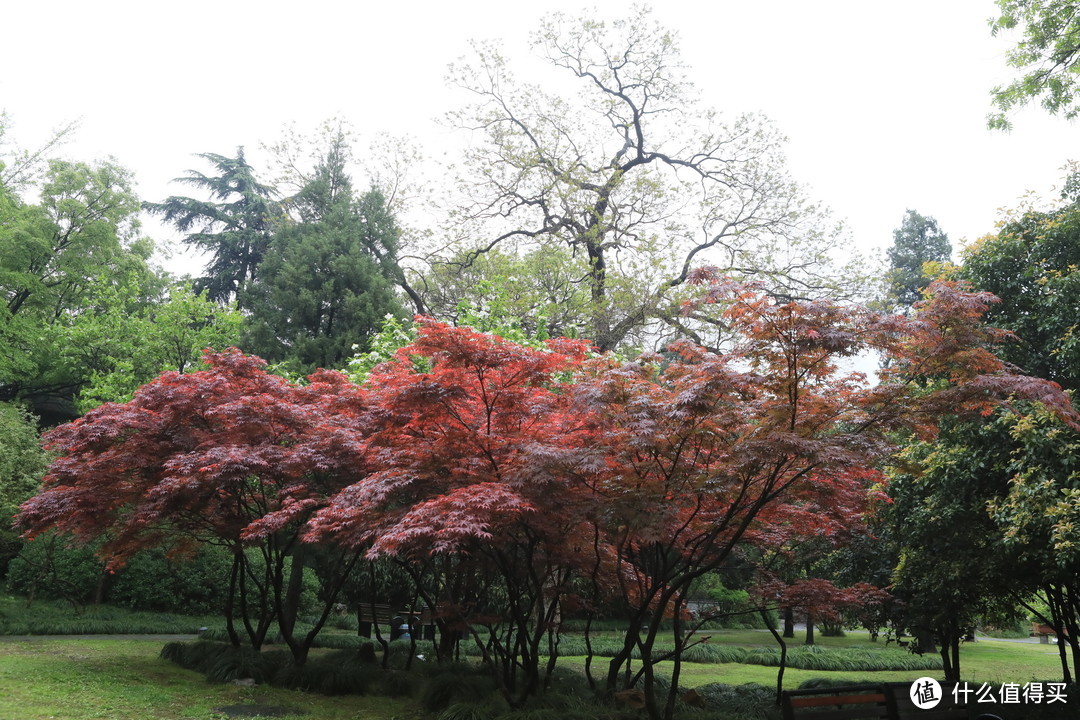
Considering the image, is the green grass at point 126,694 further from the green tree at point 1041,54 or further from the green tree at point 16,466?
the green tree at point 1041,54

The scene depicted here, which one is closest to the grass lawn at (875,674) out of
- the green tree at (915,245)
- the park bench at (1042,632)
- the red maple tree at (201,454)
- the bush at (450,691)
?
the park bench at (1042,632)

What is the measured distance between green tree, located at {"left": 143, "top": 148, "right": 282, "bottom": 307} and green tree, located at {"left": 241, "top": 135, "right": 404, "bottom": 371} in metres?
5.45

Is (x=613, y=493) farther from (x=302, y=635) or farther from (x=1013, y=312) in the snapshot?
(x=302, y=635)

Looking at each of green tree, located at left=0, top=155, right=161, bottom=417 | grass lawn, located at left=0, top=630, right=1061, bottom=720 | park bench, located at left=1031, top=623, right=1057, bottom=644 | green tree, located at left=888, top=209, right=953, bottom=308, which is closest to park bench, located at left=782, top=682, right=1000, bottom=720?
grass lawn, located at left=0, top=630, right=1061, bottom=720

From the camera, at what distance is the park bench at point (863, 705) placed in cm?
570

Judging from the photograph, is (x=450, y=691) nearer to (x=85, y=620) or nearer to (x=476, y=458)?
(x=476, y=458)

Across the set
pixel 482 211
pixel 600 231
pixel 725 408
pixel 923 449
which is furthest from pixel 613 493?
pixel 482 211

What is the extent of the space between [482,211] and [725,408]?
15.2 meters

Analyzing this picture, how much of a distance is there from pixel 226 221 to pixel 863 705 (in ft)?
95.4

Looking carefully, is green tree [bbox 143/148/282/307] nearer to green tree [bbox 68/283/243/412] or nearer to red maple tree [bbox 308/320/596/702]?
green tree [bbox 68/283/243/412]

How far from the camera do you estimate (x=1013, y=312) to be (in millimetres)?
9305

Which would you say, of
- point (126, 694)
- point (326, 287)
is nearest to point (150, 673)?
point (126, 694)

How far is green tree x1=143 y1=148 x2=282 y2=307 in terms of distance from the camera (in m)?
28.2

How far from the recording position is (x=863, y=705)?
5.85m
